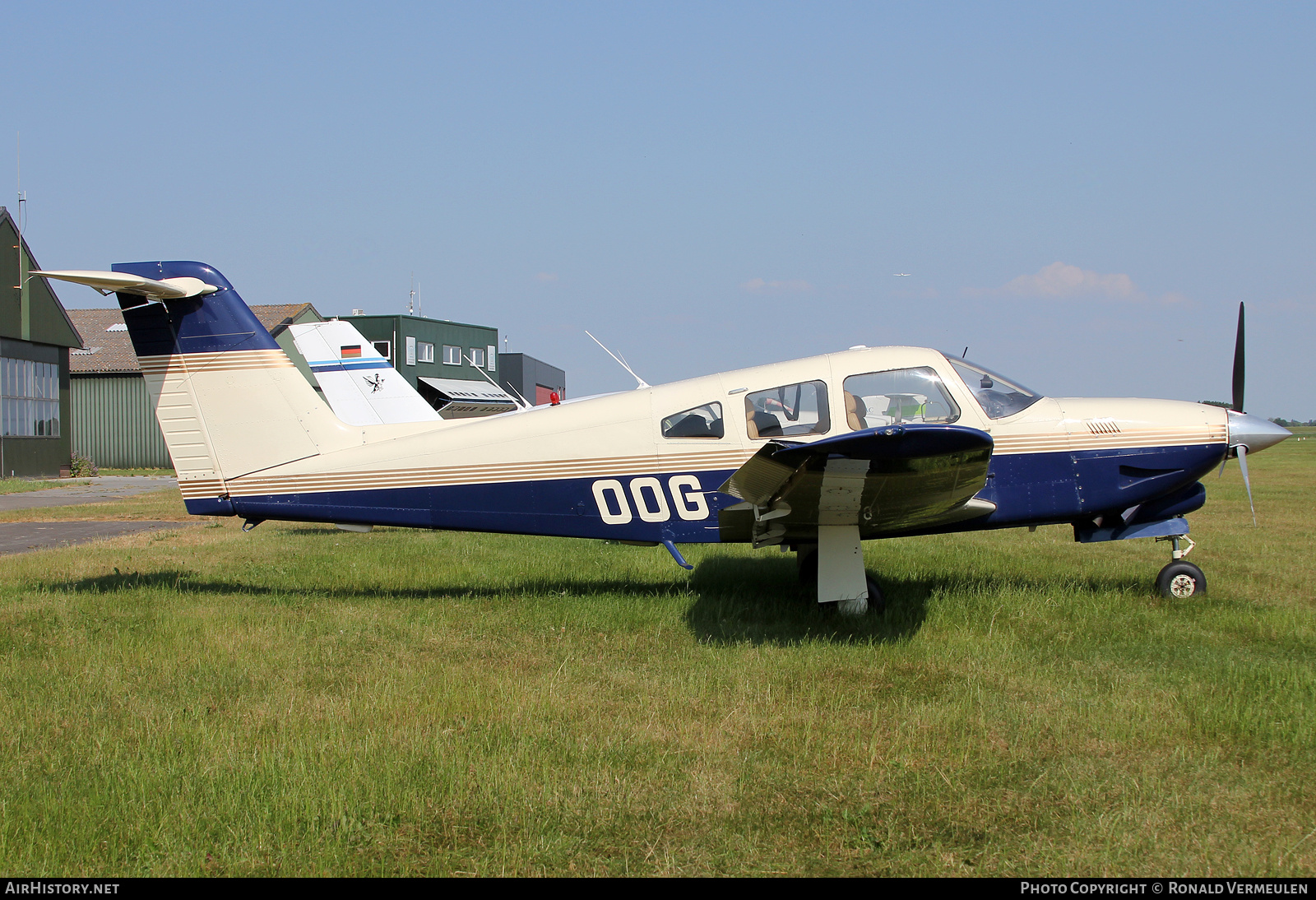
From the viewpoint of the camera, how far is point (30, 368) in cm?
2872

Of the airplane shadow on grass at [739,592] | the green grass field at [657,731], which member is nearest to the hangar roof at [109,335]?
the airplane shadow on grass at [739,592]

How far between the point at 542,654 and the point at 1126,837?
3.57 meters

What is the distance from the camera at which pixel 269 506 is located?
737cm

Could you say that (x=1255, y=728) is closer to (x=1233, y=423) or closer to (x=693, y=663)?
(x=693, y=663)

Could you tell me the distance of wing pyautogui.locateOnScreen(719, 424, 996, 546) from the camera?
5.22 metres

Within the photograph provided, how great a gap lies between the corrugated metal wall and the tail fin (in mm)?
32762

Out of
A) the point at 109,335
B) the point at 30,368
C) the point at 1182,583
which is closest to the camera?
the point at 1182,583

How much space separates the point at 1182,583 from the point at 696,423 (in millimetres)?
4282

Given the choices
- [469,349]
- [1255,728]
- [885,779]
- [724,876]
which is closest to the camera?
[724,876]

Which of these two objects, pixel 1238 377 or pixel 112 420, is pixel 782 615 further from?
pixel 112 420

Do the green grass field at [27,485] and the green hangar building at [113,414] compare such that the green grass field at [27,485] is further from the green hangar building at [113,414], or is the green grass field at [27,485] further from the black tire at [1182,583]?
the black tire at [1182,583]

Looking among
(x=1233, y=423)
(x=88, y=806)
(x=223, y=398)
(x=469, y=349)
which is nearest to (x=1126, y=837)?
(x=88, y=806)

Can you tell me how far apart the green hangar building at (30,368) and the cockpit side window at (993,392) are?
3007 centimetres

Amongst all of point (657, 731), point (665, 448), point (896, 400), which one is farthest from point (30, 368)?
point (657, 731)
